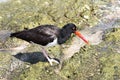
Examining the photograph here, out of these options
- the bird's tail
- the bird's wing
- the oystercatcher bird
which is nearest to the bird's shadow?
the oystercatcher bird

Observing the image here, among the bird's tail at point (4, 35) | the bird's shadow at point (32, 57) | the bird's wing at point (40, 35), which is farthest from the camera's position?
the bird's tail at point (4, 35)

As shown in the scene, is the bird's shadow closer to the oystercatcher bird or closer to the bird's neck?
the oystercatcher bird

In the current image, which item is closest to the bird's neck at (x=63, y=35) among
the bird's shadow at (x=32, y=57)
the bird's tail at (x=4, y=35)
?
the bird's shadow at (x=32, y=57)

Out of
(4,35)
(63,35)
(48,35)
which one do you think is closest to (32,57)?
(48,35)

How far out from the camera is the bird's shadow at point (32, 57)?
39.1 ft

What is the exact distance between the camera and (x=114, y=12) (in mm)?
15773

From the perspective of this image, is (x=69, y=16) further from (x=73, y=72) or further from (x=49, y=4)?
(x=73, y=72)

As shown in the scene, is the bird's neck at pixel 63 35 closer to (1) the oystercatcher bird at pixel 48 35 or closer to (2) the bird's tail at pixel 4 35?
(1) the oystercatcher bird at pixel 48 35

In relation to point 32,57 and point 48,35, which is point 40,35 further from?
point 32,57

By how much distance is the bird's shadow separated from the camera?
11917 mm

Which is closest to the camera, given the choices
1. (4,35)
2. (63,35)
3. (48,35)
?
(48,35)

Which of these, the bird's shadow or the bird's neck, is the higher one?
the bird's neck

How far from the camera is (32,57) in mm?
12117

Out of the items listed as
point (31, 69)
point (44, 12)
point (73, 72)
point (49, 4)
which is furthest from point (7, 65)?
point (49, 4)
